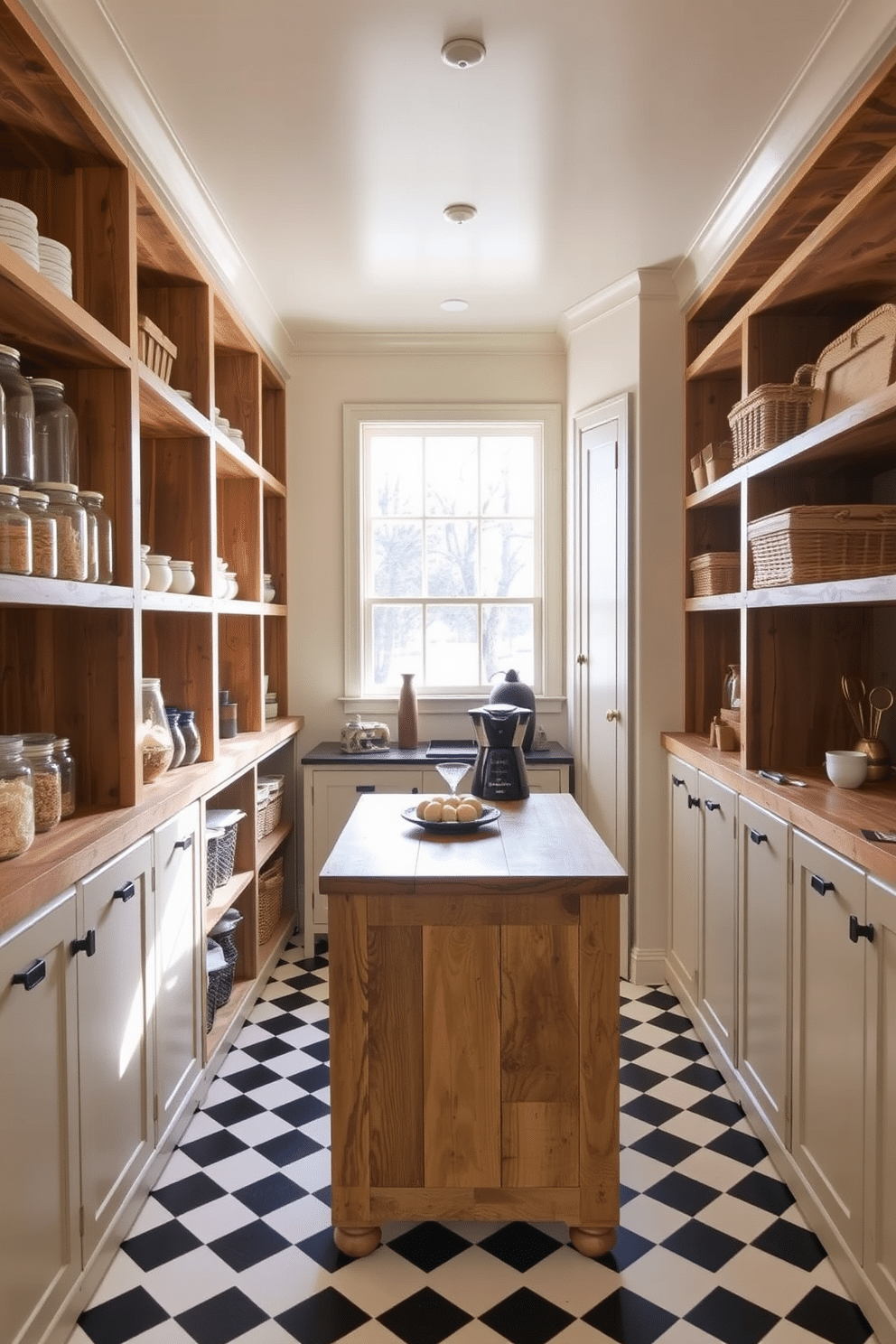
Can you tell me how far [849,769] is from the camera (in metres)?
2.64

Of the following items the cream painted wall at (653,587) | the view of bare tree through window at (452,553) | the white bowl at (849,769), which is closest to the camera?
the white bowl at (849,769)

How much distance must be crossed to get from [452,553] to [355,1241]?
3.31 m

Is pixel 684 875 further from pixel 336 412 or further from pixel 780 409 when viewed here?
pixel 336 412

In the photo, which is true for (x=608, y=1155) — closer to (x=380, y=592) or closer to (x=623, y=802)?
(x=623, y=802)

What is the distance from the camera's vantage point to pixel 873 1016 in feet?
6.31

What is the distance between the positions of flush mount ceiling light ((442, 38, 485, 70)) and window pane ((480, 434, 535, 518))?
2514 mm

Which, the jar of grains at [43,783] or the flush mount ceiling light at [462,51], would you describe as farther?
the flush mount ceiling light at [462,51]

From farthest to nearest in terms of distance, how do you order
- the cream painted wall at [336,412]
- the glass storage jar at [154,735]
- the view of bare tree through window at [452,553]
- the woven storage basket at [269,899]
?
the view of bare tree through window at [452,553] → the cream painted wall at [336,412] → the woven storage basket at [269,899] → the glass storage jar at [154,735]

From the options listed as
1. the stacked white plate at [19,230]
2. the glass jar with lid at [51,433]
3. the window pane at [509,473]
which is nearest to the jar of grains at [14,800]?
the glass jar with lid at [51,433]

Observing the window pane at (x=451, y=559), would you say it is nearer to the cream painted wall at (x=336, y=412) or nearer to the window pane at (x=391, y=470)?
the window pane at (x=391, y=470)

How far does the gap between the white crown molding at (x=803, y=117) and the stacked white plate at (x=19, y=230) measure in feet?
6.06

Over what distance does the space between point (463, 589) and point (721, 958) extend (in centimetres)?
240

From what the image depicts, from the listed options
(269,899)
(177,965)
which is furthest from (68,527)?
(269,899)

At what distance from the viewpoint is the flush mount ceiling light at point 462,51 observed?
7.53 feet
